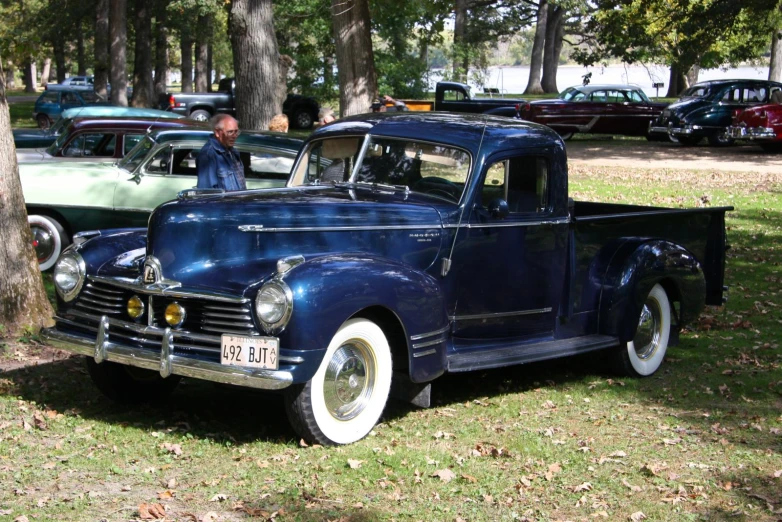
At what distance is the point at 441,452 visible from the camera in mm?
5621

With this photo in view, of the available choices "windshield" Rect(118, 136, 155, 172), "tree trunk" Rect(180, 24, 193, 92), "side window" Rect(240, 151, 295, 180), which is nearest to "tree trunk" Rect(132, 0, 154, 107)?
"tree trunk" Rect(180, 24, 193, 92)

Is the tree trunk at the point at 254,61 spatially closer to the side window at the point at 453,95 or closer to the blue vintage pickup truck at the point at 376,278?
the blue vintage pickup truck at the point at 376,278

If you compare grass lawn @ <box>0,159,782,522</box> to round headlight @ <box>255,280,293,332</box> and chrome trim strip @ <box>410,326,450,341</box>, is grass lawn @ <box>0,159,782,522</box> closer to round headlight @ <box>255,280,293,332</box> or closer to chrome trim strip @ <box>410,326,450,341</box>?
chrome trim strip @ <box>410,326,450,341</box>

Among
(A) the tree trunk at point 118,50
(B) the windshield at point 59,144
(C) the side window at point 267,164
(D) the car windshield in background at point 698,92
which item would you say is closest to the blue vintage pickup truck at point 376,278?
(C) the side window at point 267,164

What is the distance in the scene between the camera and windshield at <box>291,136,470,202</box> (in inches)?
263

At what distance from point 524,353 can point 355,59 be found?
10063 millimetres

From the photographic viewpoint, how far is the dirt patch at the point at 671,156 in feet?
71.5

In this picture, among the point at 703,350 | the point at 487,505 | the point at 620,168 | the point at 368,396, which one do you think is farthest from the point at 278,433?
the point at 620,168

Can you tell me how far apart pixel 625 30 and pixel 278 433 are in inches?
1250

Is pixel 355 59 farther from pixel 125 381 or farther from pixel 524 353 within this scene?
pixel 125 381

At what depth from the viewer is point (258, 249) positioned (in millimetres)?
5715

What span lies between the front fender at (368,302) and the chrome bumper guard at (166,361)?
224 millimetres

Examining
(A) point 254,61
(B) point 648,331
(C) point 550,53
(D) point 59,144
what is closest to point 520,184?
(B) point 648,331

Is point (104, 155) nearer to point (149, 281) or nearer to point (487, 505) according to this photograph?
point (149, 281)
